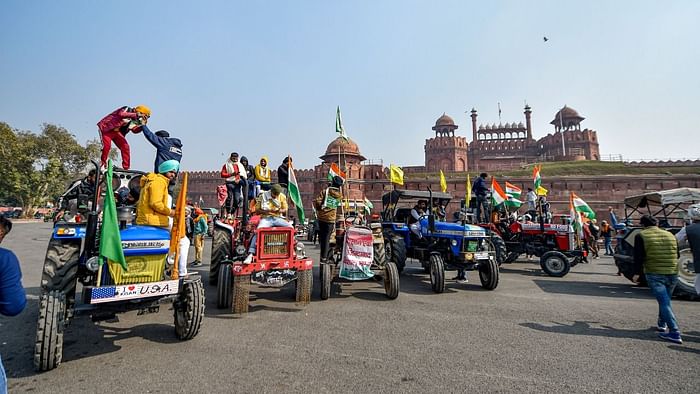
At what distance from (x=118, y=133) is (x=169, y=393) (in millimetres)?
4571

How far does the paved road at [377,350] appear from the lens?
9.84ft

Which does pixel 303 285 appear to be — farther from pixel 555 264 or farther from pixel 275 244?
pixel 555 264

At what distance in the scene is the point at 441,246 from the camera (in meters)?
7.93

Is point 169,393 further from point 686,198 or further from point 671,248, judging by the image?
point 686,198

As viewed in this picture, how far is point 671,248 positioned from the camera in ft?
14.7

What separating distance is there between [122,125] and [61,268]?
8.39 ft

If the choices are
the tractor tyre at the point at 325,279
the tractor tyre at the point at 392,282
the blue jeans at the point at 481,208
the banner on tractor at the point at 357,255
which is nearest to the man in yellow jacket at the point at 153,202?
the tractor tyre at the point at 325,279

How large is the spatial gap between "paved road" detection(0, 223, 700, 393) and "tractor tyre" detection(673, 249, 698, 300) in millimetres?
963

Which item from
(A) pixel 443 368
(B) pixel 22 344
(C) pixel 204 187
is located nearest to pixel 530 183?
(A) pixel 443 368

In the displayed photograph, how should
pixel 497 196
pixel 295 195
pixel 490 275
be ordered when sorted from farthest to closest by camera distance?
pixel 497 196
pixel 490 275
pixel 295 195

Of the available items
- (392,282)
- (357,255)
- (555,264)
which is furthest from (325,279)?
(555,264)

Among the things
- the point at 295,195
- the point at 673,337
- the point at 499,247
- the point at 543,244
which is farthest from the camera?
the point at 543,244

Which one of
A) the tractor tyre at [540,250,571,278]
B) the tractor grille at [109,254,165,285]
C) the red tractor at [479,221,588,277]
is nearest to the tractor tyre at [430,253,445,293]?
the red tractor at [479,221,588,277]

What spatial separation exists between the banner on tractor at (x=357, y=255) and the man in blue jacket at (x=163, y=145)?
355cm
